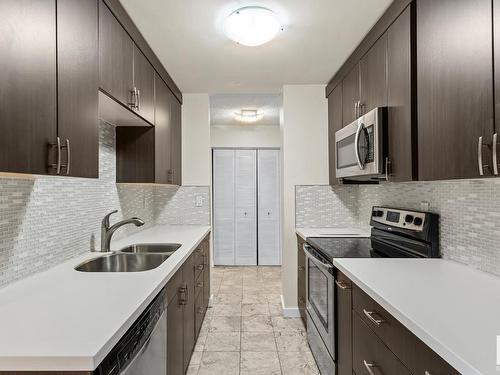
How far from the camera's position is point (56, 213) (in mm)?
1695

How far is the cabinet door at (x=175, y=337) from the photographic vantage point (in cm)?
162

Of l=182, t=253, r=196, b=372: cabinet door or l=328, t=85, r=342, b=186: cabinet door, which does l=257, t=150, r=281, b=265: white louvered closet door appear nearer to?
l=328, t=85, r=342, b=186: cabinet door

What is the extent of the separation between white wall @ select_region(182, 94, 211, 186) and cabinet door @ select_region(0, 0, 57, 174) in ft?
7.65

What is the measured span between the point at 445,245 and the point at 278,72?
188cm

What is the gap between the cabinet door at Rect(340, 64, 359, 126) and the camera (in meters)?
2.38

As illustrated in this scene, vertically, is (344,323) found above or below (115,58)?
below

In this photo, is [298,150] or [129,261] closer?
[129,261]

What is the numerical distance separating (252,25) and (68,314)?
1.66 meters

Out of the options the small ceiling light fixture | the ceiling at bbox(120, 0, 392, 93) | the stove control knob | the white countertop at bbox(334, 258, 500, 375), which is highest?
the small ceiling light fixture

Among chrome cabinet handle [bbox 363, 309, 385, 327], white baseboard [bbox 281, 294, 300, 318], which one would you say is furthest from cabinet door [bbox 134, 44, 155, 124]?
white baseboard [bbox 281, 294, 300, 318]

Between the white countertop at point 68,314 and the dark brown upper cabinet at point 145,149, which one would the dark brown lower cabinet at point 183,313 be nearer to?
the white countertop at point 68,314

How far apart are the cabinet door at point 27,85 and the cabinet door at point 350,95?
1931 millimetres

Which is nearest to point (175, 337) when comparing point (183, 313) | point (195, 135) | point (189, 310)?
point (183, 313)

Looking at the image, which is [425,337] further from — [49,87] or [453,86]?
[49,87]
